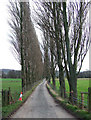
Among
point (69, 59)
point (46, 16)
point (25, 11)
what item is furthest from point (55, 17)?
point (25, 11)

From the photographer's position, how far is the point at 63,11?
523 inches

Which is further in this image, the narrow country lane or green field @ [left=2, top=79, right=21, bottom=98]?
green field @ [left=2, top=79, right=21, bottom=98]

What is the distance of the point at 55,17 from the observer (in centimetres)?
1483

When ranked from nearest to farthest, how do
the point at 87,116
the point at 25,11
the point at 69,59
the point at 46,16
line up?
the point at 87,116, the point at 69,59, the point at 46,16, the point at 25,11

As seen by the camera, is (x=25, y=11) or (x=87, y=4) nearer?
(x=87, y=4)

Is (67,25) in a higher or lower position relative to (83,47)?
higher

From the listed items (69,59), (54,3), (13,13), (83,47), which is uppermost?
(13,13)

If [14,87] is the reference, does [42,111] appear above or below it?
above

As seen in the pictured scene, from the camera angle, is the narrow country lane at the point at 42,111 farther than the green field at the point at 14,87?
No

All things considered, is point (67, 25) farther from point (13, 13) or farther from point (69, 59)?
point (13, 13)

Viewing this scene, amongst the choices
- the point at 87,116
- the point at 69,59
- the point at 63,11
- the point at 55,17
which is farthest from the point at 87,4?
the point at 87,116

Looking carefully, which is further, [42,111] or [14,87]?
[14,87]

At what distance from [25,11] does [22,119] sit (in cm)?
1927

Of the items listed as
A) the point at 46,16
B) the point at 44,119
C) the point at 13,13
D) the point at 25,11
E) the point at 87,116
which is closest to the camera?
the point at 87,116
